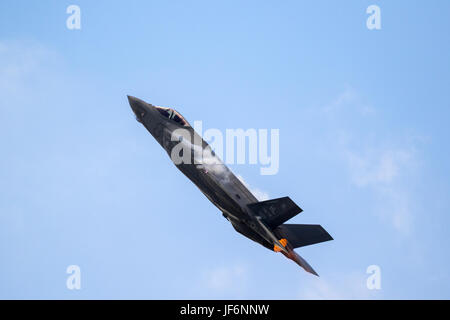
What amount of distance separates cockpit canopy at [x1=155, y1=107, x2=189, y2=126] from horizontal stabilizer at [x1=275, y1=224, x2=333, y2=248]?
11523 mm


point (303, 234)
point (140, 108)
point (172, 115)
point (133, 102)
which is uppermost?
point (133, 102)

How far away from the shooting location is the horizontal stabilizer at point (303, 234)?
3956 cm

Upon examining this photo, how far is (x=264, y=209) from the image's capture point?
1486 inches

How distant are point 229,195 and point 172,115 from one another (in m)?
8.86

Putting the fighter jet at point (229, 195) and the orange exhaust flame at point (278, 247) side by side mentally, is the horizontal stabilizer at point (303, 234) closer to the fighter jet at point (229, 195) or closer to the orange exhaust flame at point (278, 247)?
the fighter jet at point (229, 195)

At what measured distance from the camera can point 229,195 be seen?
3828 cm

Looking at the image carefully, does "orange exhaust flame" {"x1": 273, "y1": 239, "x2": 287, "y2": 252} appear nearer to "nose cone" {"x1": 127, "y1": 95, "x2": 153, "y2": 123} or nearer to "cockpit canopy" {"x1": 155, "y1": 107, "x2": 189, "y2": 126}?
"cockpit canopy" {"x1": 155, "y1": 107, "x2": 189, "y2": 126}

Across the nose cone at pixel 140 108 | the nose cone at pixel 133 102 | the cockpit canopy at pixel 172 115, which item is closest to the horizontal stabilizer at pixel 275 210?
the cockpit canopy at pixel 172 115

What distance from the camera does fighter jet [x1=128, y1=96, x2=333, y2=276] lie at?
37812 millimetres

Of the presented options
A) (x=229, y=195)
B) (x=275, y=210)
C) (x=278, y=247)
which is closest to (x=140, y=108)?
(x=229, y=195)

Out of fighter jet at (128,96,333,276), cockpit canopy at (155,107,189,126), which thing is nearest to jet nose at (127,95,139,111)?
fighter jet at (128,96,333,276)

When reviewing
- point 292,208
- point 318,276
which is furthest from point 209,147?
point 318,276

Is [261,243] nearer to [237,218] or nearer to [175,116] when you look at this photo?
[237,218]

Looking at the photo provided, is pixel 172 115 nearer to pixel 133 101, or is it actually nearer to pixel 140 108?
pixel 140 108
